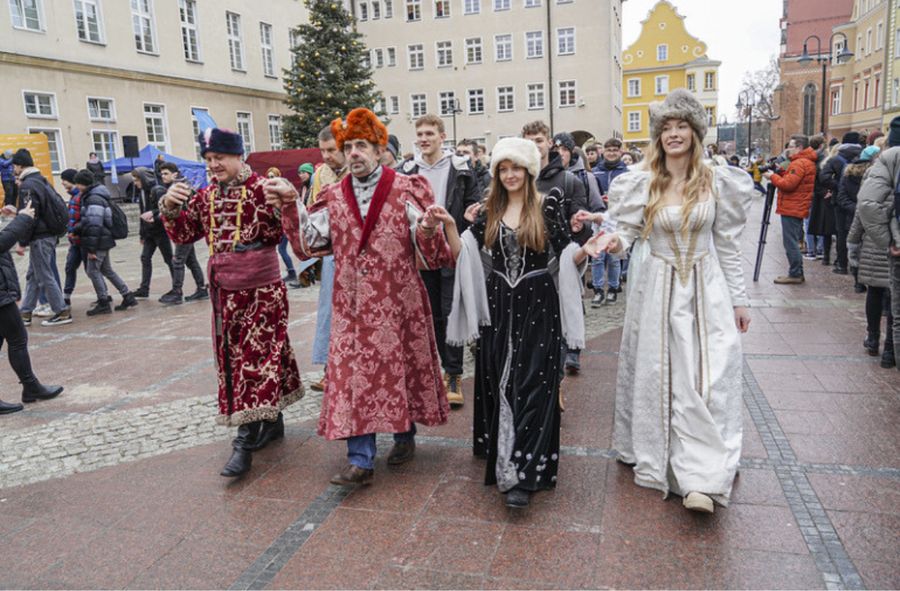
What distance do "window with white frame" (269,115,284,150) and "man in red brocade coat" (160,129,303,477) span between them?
2979cm

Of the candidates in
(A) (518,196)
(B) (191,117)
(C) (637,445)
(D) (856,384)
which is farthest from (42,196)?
(B) (191,117)

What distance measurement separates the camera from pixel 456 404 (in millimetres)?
5137

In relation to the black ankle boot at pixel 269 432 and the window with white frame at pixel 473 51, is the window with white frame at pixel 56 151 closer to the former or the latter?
the black ankle boot at pixel 269 432

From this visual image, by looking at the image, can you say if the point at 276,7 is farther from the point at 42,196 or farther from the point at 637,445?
the point at 637,445

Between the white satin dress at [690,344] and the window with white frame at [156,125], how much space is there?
25.8 metres

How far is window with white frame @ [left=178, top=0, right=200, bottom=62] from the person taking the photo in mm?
27312

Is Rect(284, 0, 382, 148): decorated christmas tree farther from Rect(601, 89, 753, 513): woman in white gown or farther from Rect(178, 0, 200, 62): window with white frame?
Rect(601, 89, 753, 513): woman in white gown

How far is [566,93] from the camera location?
40750mm

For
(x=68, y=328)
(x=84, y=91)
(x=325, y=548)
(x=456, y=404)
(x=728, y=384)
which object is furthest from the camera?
(x=84, y=91)

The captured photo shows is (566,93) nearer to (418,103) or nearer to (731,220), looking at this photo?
(418,103)

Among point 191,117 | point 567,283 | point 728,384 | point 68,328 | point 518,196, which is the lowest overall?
point 68,328

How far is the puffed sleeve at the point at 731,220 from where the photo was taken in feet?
11.6

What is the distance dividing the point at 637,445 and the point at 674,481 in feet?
0.83

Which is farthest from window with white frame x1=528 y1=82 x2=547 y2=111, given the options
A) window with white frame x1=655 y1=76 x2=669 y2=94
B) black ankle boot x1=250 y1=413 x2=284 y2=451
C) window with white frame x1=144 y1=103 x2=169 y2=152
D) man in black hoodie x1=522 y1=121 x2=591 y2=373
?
black ankle boot x1=250 y1=413 x2=284 y2=451
